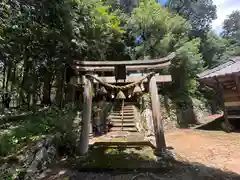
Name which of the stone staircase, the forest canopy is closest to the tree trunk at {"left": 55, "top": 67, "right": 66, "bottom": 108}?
the forest canopy

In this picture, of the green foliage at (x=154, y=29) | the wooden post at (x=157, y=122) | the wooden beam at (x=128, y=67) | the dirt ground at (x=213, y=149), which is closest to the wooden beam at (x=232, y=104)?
the dirt ground at (x=213, y=149)

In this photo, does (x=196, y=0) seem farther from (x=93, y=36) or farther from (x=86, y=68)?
(x=86, y=68)

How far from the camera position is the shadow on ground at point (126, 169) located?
3.14 m

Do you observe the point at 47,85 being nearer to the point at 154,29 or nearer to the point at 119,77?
the point at 119,77

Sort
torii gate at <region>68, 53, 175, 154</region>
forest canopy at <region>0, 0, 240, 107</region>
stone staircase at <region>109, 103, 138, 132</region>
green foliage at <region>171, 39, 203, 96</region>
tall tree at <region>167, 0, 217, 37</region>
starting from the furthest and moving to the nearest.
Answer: tall tree at <region>167, 0, 217, 37</region>, green foliage at <region>171, 39, 203, 96</region>, stone staircase at <region>109, 103, 138, 132</region>, torii gate at <region>68, 53, 175, 154</region>, forest canopy at <region>0, 0, 240, 107</region>

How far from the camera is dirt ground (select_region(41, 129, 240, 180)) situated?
3.13 metres

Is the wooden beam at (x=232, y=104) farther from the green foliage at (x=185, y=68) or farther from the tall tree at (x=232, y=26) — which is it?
the tall tree at (x=232, y=26)

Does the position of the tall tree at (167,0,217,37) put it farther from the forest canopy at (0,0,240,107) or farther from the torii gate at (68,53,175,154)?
the torii gate at (68,53,175,154)

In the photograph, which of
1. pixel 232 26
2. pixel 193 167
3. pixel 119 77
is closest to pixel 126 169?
pixel 193 167

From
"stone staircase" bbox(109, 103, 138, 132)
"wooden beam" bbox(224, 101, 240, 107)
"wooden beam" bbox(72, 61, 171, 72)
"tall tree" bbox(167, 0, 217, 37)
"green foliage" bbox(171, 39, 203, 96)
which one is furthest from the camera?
"tall tree" bbox(167, 0, 217, 37)

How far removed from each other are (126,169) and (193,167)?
5.13 feet

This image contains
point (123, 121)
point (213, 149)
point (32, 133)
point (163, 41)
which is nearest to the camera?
point (32, 133)

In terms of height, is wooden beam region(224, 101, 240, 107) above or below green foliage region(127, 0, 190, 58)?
below

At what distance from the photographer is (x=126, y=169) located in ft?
11.4
